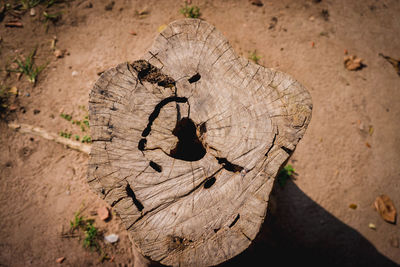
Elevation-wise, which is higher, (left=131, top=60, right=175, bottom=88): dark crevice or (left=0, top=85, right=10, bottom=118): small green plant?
(left=131, top=60, right=175, bottom=88): dark crevice

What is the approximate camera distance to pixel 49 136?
2785 mm

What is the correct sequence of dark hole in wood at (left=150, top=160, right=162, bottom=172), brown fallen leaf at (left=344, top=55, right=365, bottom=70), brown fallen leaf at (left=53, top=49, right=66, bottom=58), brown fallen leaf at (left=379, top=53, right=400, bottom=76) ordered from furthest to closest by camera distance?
brown fallen leaf at (left=379, top=53, right=400, bottom=76) → brown fallen leaf at (left=344, top=55, right=365, bottom=70) → brown fallen leaf at (left=53, top=49, right=66, bottom=58) → dark hole in wood at (left=150, top=160, right=162, bottom=172)

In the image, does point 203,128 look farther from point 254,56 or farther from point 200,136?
point 254,56

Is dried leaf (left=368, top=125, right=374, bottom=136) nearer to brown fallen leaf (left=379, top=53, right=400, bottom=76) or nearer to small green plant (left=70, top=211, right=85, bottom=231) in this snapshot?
brown fallen leaf (left=379, top=53, right=400, bottom=76)

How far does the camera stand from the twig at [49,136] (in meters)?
2.69

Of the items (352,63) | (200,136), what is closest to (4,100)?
(200,136)

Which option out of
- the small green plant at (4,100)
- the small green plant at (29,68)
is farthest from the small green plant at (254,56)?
the small green plant at (4,100)

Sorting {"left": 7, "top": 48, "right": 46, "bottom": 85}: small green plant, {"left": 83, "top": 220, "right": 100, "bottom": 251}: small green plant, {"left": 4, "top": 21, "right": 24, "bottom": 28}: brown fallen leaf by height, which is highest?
{"left": 4, "top": 21, "right": 24, "bottom": 28}: brown fallen leaf

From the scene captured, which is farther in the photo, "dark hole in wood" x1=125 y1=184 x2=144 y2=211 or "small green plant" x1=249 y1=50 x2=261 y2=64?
"small green plant" x1=249 y1=50 x2=261 y2=64

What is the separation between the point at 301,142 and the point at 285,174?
0.52 metres

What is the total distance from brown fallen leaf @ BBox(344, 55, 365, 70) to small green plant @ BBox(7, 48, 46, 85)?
4.40 metres

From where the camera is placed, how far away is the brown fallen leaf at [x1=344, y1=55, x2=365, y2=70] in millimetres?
3510

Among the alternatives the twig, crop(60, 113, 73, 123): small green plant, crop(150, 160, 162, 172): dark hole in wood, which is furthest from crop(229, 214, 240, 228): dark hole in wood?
crop(60, 113, 73, 123): small green plant

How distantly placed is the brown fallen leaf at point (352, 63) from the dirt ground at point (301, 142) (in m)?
0.09
